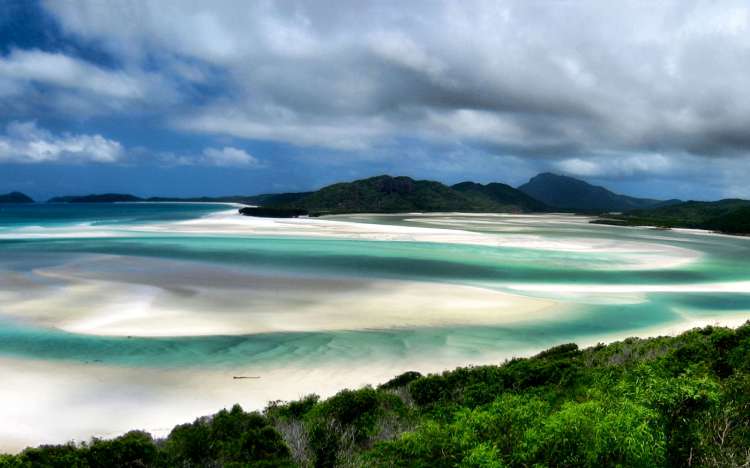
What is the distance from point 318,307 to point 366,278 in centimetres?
853

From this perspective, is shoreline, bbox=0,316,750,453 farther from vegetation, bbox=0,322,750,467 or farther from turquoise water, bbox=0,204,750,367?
vegetation, bbox=0,322,750,467

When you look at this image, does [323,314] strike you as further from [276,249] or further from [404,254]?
[276,249]

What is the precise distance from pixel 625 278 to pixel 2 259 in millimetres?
48230

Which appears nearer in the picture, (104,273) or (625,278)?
(104,273)

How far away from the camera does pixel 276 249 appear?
1897 inches

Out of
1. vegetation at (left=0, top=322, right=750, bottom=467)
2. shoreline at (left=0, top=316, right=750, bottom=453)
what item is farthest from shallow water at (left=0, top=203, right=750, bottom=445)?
vegetation at (left=0, top=322, right=750, bottom=467)

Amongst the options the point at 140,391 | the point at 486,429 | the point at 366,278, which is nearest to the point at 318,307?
the point at 366,278

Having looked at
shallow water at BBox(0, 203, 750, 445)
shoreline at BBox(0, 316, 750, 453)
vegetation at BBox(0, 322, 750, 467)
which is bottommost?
shoreline at BBox(0, 316, 750, 453)

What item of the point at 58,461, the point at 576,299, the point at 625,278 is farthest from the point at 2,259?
the point at 625,278

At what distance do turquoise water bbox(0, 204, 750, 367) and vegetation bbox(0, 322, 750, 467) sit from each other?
5.56 meters

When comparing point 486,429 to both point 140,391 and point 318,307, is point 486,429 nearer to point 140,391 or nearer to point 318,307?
point 140,391

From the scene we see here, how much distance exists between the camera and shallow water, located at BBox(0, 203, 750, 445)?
1623 cm

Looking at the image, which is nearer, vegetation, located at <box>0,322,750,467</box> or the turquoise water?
vegetation, located at <box>0,322,750,467</box>

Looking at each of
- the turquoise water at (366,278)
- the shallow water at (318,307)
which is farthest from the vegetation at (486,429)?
the turquoise water at (366,278)
